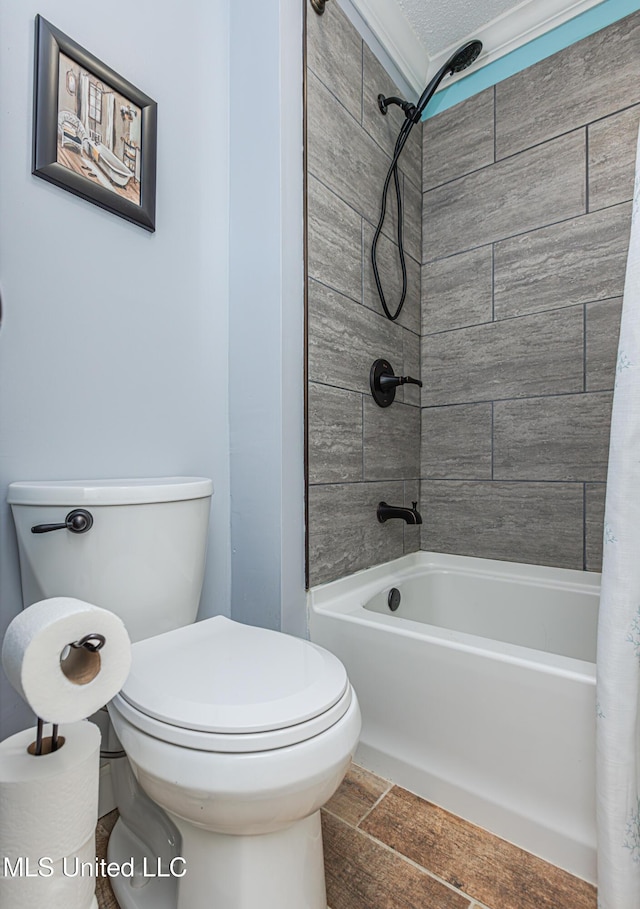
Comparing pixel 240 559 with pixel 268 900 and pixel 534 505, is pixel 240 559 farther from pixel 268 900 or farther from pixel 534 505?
pixel 534 505

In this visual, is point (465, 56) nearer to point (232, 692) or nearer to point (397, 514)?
point (397, 514)

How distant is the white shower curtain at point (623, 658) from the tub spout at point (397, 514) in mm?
704

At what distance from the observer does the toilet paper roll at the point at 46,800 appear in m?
0.61

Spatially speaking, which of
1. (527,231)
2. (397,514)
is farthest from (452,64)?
(397,514)

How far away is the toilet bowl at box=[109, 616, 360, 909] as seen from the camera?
2.27 feet

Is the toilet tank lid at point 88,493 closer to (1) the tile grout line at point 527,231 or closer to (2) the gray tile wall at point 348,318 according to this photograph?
(2) the gray tile wall at point 348,318

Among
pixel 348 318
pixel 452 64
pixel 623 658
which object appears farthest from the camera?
pixel 452 64

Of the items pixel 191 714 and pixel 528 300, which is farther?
pixel 528 300

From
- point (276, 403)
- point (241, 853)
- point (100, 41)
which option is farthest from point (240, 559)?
point (100, 41)

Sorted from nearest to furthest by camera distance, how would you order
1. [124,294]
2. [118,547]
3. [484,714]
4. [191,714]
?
[191,714] < [118,547] < [484,714] < [124,294]

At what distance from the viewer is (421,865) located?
3.24 feet

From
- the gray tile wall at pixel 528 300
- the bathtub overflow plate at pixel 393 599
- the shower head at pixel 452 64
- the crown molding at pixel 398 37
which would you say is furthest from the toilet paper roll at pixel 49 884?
the crown molding at pixel 398 37

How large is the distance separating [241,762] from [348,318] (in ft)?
4.07

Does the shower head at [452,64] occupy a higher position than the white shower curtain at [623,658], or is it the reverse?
the shower head at [452,64]
